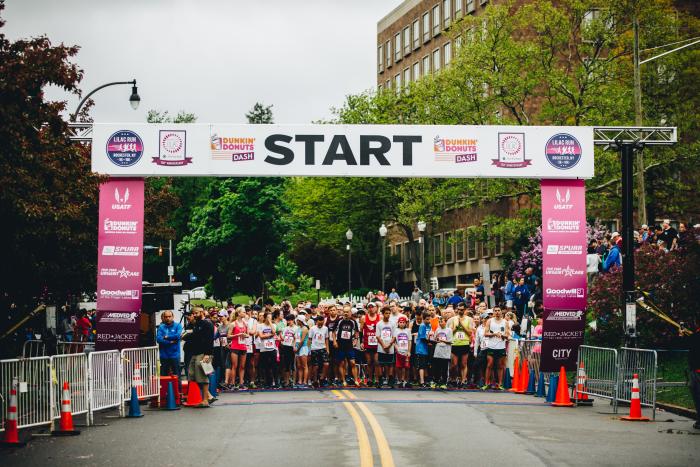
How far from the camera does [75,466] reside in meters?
13.0

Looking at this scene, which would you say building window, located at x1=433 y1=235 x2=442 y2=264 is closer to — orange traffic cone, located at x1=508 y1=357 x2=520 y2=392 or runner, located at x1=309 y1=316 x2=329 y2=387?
runner, located at x1=309 y1=316 x2=329 y2=387

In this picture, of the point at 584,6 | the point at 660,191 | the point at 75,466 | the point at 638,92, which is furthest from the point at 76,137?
the point at 660,191

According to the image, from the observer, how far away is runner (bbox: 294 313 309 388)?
26453 millimetres

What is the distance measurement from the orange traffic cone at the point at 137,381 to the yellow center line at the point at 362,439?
3742 millimetres

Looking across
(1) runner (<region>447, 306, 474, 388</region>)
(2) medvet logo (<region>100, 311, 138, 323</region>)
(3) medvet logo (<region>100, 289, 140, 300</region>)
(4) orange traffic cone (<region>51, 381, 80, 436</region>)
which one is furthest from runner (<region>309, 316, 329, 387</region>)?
(4) orange traffic cone (<region>51, 381, 80, 436</region>)

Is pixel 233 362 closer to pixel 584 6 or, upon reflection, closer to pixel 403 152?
pixel 403 152

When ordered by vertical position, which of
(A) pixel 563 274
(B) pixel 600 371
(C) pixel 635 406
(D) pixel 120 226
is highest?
(D) pixel 120 226

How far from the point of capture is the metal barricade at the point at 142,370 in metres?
20.4

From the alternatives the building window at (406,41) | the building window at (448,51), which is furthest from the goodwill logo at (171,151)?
the building window at (406,41)

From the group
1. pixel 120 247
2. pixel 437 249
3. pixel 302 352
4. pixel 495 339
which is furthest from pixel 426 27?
pixel 120 247

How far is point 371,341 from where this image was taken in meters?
26.8

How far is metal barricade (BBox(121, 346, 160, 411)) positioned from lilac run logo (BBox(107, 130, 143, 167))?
3586 millimetres

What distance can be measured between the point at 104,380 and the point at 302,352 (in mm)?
7943

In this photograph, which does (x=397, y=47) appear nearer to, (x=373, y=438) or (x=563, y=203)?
(x=563, y=203)
